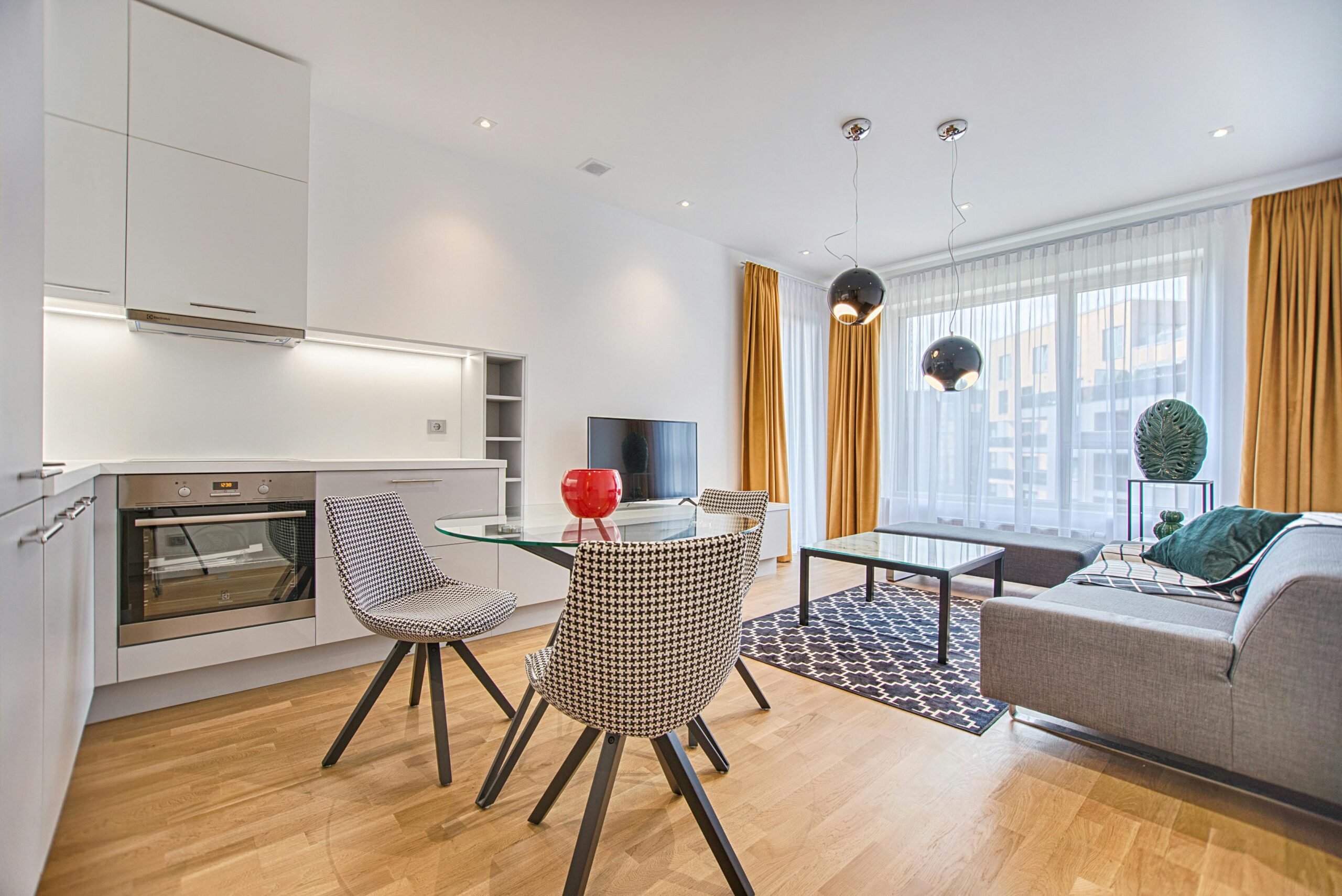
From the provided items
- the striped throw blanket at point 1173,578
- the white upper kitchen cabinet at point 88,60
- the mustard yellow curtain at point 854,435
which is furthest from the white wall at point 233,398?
the mustard yellow curtain at point 854,435

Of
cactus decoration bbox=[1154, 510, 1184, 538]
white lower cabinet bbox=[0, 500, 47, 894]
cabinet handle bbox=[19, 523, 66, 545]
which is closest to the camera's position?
white lower cabinet bbox=[0, 500, 47, 894]

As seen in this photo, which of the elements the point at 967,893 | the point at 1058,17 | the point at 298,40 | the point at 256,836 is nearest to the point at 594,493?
the point at 256,836

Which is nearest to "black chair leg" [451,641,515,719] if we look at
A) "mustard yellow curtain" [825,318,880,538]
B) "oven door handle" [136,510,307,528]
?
"oven door handle" [136,510,307,528]

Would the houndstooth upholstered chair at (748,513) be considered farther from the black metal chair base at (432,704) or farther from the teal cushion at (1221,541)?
the teal cushion at (1221,541)

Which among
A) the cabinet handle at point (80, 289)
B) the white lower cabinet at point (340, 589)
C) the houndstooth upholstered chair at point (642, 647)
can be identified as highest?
the cabinet handle at point (80, 289)

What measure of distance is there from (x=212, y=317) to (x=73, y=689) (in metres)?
1.51

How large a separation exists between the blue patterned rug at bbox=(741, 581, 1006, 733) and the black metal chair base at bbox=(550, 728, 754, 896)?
Result: 3.92 feet

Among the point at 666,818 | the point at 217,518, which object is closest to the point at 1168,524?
the point at 666,818

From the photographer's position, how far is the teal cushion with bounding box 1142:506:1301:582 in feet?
8.19

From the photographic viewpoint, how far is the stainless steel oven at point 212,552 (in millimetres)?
2252

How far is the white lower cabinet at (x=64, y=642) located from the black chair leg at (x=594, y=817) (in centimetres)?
118

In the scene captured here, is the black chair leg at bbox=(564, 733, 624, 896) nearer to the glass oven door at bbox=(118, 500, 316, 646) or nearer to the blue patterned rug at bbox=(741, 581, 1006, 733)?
the blue patterned rug at bbox=(741, 581, 1006, 733)

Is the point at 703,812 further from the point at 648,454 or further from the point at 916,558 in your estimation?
the point at 648,454

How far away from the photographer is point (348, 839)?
1566mm
